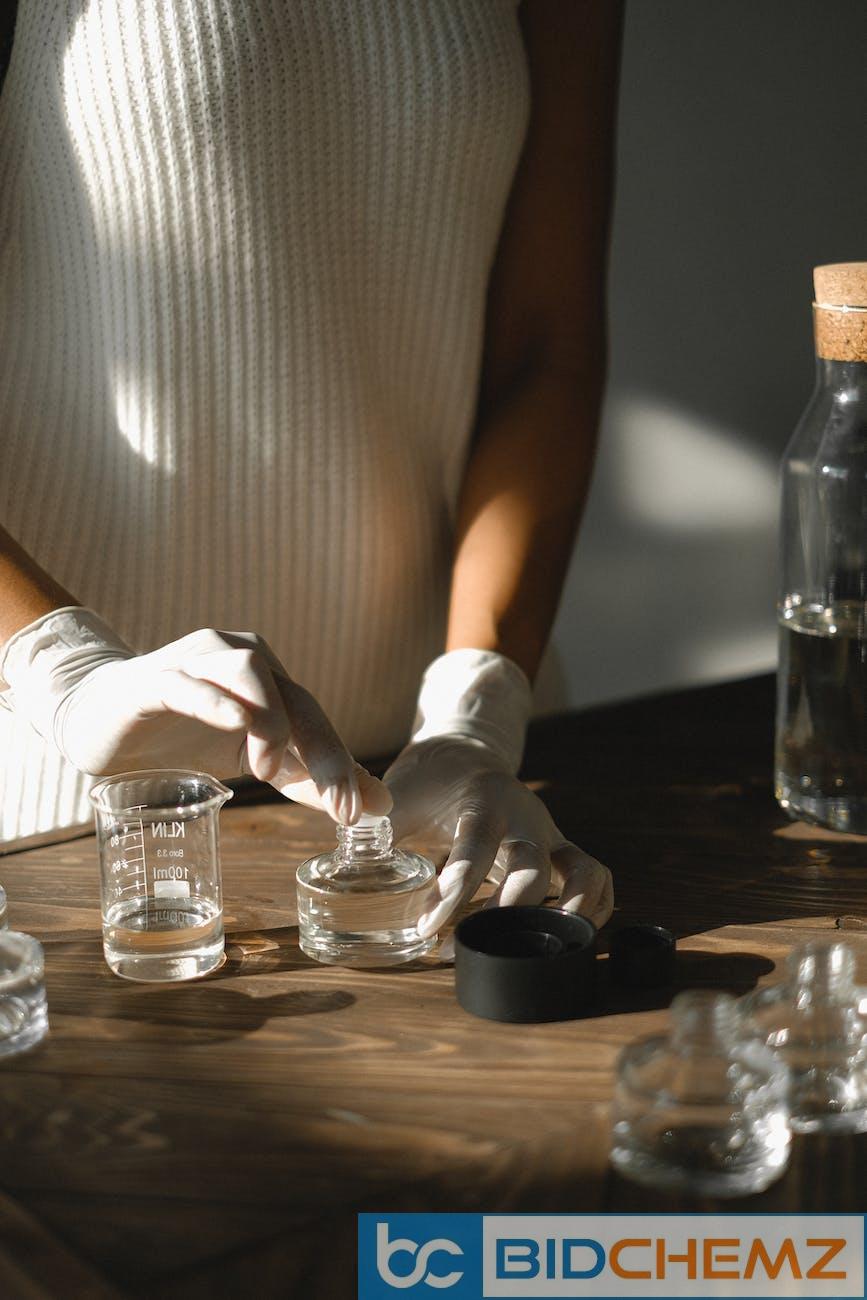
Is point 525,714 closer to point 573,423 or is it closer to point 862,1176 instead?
point 573,423

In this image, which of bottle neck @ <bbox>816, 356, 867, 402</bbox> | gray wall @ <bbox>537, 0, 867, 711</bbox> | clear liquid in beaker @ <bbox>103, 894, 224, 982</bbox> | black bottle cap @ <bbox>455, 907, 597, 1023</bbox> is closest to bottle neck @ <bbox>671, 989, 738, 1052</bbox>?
black bottle cap @ <bbox>455, 907, 597, 1023</bbox>

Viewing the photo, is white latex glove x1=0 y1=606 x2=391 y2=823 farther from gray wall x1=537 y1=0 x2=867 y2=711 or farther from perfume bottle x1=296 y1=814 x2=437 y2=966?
gray wall x1=537 y1=0 x2=867 y2=711

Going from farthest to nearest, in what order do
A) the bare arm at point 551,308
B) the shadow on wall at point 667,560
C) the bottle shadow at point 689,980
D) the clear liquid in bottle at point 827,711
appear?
the shadow on wall at point 667,560
the bare arm at point 551,308
the clear liquid in bottle at point 827,711
the bottle shadow at point 689,980

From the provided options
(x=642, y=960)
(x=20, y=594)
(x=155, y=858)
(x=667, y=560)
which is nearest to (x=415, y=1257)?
(x=642, y=960)

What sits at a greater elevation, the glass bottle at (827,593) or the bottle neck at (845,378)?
the bottle neck at (845,378)

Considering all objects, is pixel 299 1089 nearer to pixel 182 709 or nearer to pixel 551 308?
pixel 182 709

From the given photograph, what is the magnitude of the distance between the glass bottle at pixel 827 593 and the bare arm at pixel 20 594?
0.68 meters

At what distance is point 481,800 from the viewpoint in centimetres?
123

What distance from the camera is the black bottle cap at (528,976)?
97cm

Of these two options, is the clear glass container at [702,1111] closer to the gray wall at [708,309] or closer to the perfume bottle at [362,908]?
the perfume bottle at [362,908]

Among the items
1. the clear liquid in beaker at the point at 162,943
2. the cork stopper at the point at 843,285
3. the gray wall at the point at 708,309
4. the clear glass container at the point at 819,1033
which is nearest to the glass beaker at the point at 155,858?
the clear liquid in beaker at the point at 162,943

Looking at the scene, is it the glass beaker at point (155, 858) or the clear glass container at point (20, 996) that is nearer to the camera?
the clear glass container at point (20, 996)

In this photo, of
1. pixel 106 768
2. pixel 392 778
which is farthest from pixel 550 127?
pixel 106 768

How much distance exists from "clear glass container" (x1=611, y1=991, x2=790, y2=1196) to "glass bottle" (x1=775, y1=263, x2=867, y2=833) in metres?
0.54
